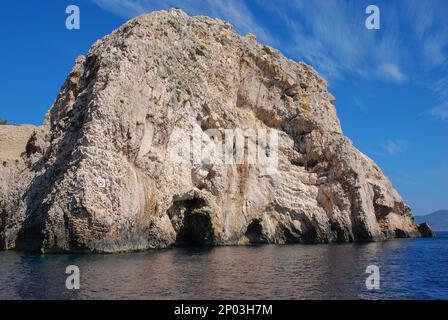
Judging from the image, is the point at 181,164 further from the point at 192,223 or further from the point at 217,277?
the point at 217,277

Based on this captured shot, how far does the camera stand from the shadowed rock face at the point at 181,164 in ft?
118

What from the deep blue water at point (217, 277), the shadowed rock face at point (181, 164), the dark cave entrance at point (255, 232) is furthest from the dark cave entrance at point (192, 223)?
the deep blue water at point (217, 277)

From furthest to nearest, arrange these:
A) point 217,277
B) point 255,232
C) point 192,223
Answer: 1. point 255,232
2. point 192,223
3. point 217,277

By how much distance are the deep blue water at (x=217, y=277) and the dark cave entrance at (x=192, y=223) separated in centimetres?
1034

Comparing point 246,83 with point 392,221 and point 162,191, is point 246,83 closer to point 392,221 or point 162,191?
point 162,191

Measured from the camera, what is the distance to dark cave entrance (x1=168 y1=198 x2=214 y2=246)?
148 feet

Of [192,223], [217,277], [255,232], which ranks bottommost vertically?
[217,277]

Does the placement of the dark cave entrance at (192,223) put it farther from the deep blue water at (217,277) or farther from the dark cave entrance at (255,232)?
the deep blue water at (217,277)

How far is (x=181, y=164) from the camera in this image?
4428 cm

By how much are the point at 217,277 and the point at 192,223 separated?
75.8ft

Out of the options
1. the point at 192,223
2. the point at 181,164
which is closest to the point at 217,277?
the point at 181,164

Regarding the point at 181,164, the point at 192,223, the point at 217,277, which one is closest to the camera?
the point at 217,277

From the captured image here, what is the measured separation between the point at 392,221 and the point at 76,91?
45357 millimetres

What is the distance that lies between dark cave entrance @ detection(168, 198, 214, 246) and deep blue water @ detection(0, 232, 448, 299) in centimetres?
1034
